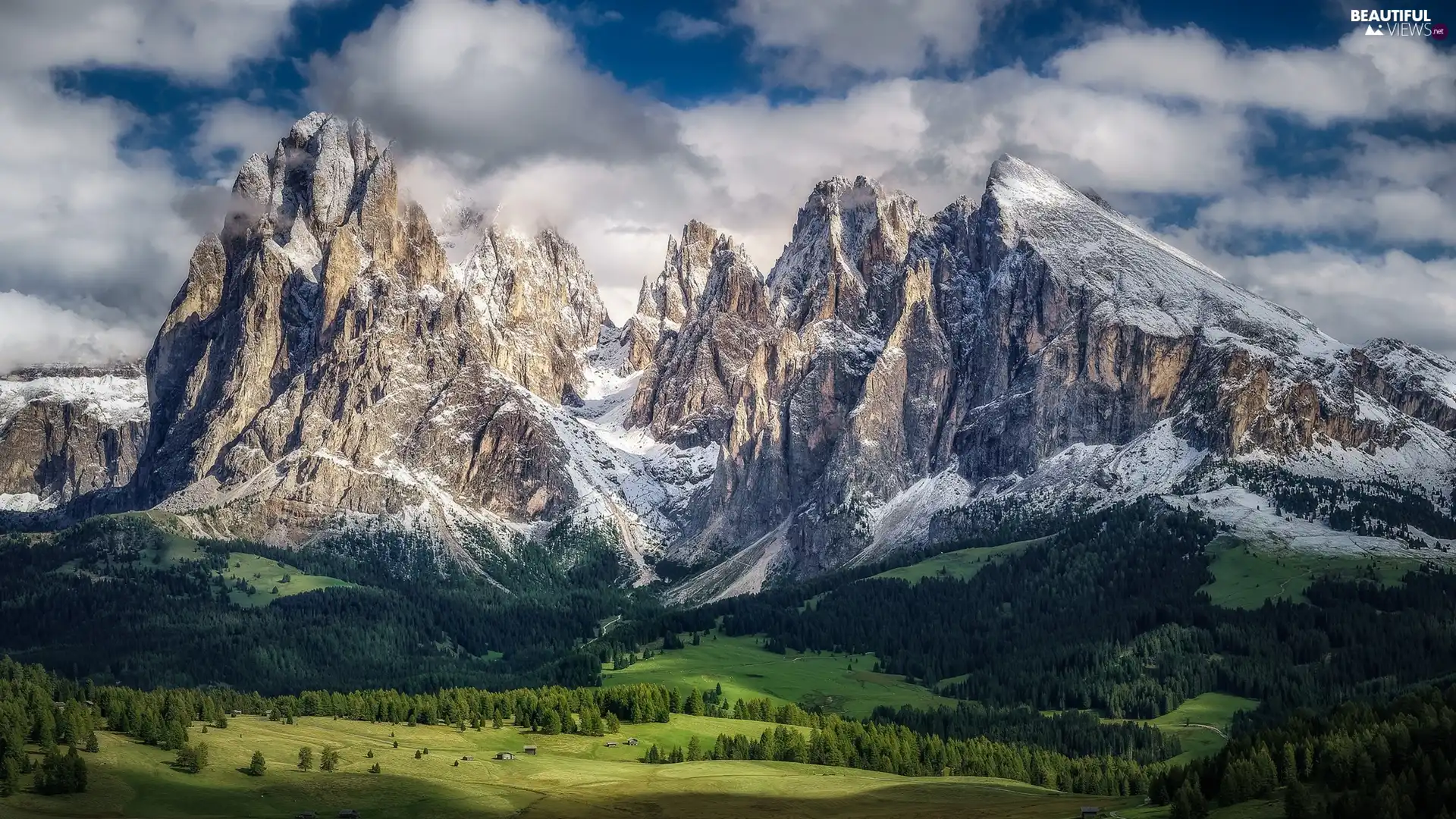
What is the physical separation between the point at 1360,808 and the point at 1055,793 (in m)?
72.4

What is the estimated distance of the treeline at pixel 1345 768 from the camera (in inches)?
4830

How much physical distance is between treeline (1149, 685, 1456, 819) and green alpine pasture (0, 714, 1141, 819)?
17306mm

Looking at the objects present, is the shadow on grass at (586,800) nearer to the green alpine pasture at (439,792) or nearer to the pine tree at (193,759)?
the green alpine pasture at (439,792)

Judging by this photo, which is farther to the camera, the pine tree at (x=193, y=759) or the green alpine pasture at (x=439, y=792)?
the pine tree at (x=193, y=759)

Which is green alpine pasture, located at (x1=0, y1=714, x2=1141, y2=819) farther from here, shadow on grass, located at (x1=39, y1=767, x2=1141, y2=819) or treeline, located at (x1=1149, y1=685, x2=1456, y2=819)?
treeline, located at (x1=1149, y1=685, x2=1456, y2=819)

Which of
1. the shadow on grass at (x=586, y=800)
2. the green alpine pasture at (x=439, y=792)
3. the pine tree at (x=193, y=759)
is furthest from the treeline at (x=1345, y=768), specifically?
the pine tree at (x=193, y=759)

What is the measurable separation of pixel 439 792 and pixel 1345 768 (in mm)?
95254

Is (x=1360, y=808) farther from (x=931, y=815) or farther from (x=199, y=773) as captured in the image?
(x=199, y=773)

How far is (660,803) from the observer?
578ft

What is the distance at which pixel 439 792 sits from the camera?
172 m

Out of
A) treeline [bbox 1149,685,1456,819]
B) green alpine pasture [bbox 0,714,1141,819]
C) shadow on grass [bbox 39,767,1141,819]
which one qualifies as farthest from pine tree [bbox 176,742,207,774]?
treeline [bbox 1149,685,1456,819]

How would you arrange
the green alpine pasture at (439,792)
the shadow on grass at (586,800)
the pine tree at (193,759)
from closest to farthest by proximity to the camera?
the green alpine pasture at (439,792) → the shadow on grass at (586,800) → the pine tree at (193,759)

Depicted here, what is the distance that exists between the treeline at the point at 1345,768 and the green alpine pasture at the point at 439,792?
1731cm

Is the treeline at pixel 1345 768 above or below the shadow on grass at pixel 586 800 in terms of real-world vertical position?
above
